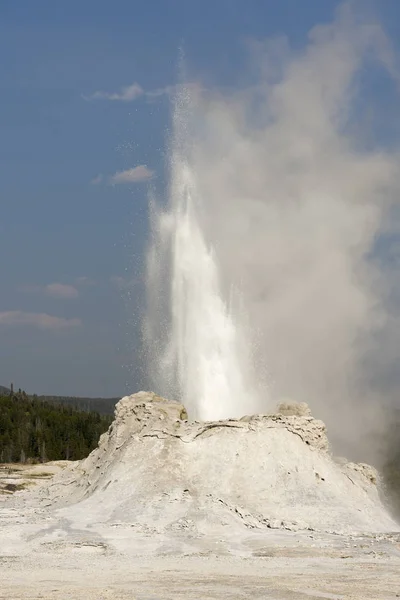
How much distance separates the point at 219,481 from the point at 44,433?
2390 inches

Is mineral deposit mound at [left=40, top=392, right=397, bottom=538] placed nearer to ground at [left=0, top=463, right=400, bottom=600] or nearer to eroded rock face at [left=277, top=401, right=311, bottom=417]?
eroded rock face at [left=277, top=401, right=311, bottom=417]

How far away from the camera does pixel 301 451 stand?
2942cm

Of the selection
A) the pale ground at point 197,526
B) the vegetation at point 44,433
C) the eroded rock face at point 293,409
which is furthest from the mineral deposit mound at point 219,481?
the vegetation at point 44,433

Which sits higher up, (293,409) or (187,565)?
(293,409)

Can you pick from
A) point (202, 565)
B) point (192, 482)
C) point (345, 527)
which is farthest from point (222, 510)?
point (202, 565)

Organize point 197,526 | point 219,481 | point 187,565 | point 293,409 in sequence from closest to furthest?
point 187,565 < point 197,526 < point 219,481 < point 293,409

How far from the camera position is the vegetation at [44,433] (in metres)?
81.7

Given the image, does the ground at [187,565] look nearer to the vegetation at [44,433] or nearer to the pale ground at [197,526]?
the pale ground at [197,526]

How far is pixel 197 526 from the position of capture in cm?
2472

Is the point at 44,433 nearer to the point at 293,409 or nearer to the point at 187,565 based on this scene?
the point at 293,409

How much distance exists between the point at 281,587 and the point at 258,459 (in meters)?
11.6

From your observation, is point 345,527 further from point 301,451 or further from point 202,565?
point 202,565

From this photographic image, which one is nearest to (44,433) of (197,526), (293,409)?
(293,409)

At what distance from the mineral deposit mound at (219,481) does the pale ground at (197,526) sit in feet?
0.18
